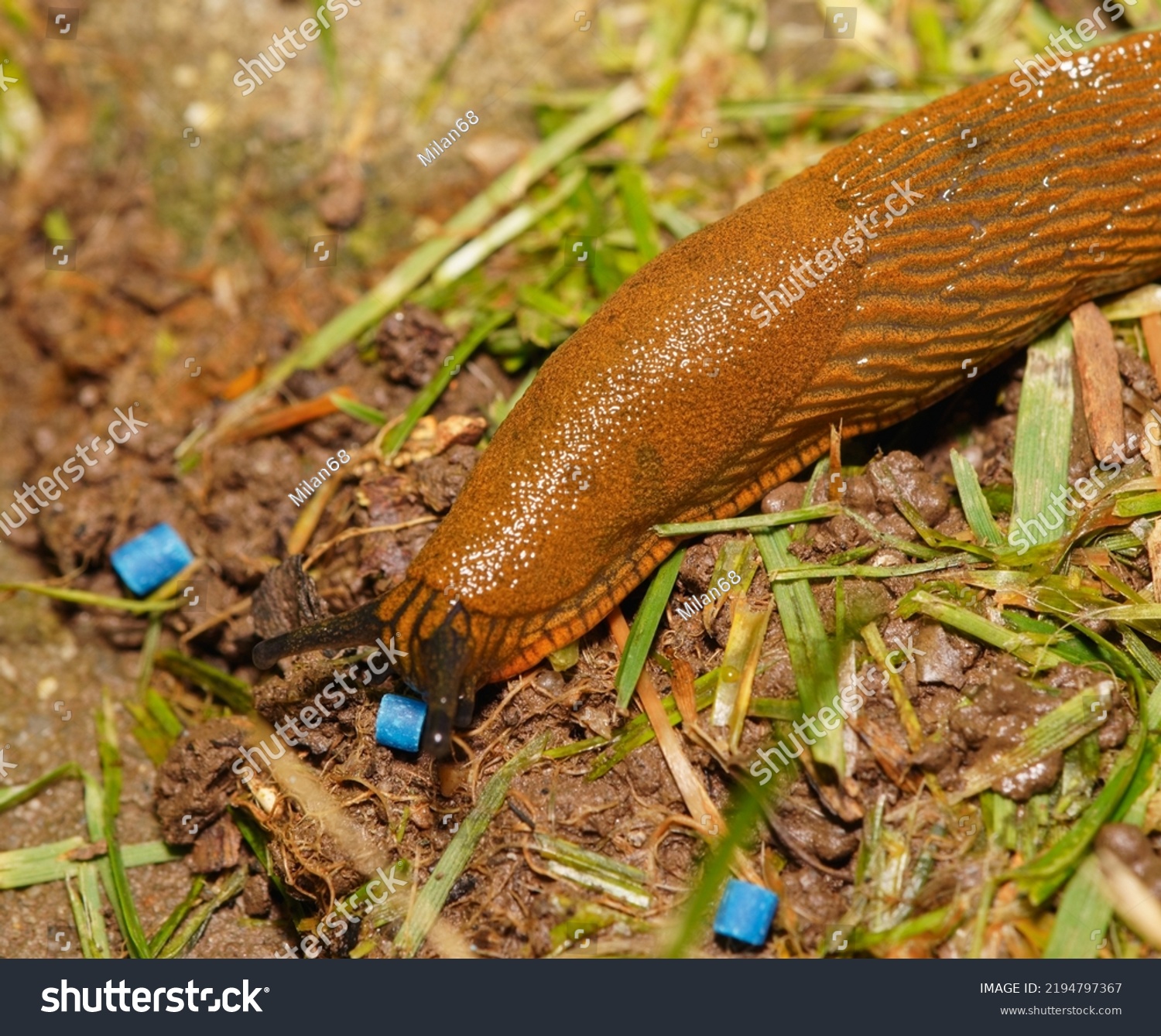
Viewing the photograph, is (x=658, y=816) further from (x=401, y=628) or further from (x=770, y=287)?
(x=770, y=287)

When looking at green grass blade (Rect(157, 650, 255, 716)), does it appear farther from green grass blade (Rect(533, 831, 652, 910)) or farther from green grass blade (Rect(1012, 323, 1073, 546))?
green grass blade (Rect(1012, 323, 1073, 546))

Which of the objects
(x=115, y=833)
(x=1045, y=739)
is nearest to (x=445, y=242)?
(x=115, y=833)

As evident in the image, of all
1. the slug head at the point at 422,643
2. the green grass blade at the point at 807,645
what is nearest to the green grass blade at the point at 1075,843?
the green grass blade at the point at 807,645

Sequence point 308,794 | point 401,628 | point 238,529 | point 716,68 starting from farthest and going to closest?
point 716,68 → point 238,529 → point 308,794 → point 401,628

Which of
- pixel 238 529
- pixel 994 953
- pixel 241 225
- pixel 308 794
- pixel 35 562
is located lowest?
pixel 994 953

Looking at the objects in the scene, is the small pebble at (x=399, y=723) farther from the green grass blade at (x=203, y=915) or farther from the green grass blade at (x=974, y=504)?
the green grass blade at (x=974, y=504)

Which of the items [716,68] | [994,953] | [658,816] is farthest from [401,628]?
[716,68]

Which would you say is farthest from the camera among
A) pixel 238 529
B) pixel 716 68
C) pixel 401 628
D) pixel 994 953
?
pixel 716 68
